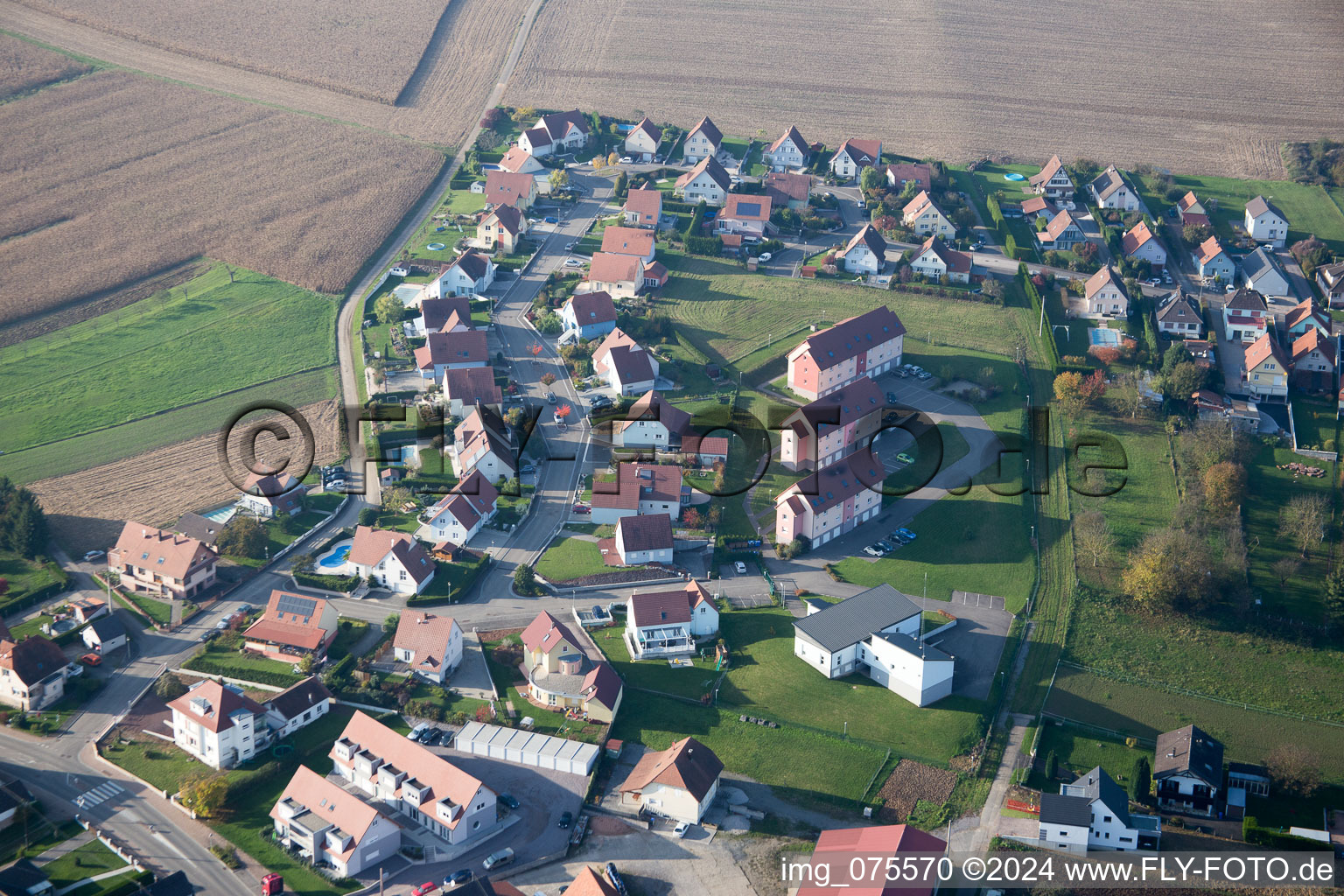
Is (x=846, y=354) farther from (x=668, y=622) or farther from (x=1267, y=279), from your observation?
(x=1267, y=279)

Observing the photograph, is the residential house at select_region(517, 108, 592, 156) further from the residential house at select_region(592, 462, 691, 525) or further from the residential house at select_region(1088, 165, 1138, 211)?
the residential house at select_region(592, 462, 691, 525)

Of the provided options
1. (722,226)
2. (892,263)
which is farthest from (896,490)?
(722,226)

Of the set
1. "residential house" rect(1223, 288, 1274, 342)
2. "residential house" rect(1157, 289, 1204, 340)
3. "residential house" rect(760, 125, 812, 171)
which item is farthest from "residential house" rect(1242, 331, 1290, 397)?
"residential house" rect(760, 125, 812, 171)

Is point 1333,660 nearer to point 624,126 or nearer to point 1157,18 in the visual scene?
point 624,126

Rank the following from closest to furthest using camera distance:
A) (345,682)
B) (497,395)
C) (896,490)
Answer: (345,682), (896,490), (497,395)

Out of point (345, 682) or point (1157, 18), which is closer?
point (345, 682)

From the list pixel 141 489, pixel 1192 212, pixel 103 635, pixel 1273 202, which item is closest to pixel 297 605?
pixel 103 635
